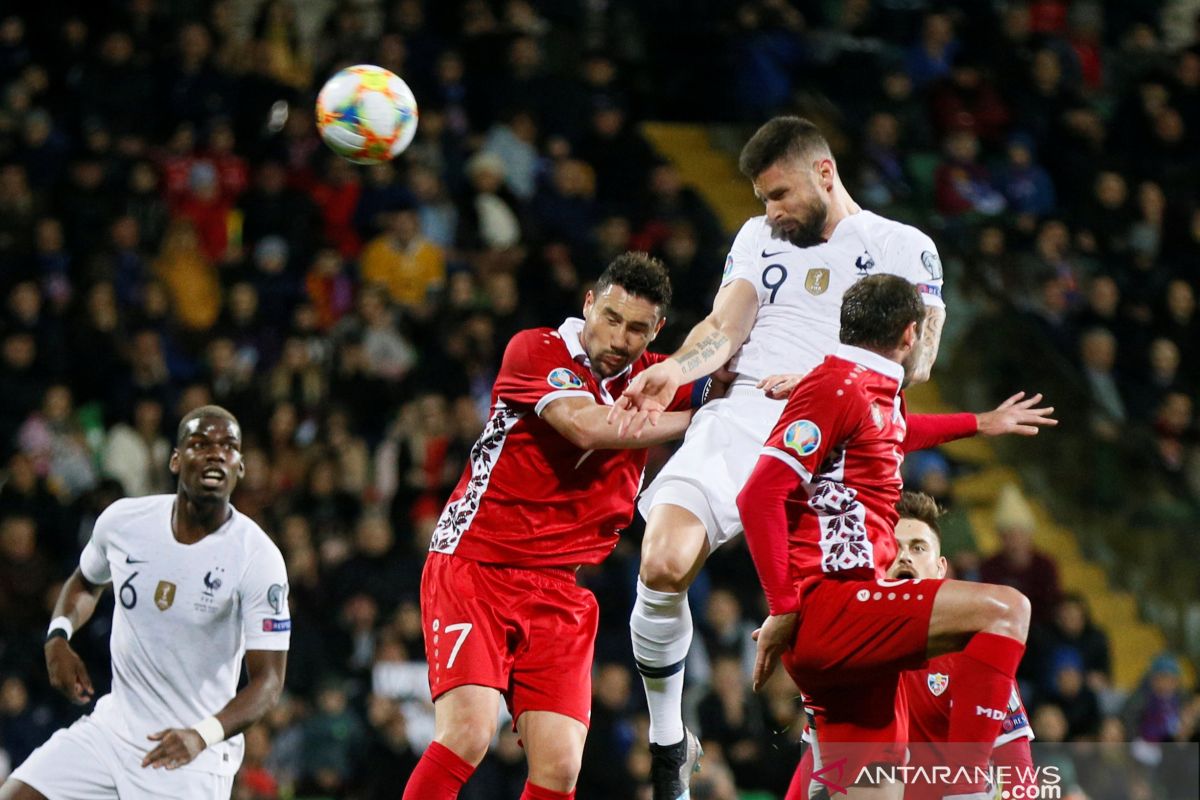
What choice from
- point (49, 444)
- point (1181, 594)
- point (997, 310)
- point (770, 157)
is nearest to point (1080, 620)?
point (1181, 594)

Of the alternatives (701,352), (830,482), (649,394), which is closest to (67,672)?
(649,394)

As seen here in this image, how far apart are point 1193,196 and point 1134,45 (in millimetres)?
2152

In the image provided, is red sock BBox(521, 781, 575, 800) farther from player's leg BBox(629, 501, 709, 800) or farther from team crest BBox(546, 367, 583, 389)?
team crest BBox(546, 367, 583, 389)

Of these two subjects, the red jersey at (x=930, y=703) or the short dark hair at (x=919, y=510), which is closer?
the red jersey at (x=930, y=703)

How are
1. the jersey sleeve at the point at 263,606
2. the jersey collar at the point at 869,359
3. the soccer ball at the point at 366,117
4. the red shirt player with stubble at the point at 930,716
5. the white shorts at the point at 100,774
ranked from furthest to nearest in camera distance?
1. the soccer ball at the point at 366,117
2. the jersey sleeve at the point at 263,606
3. the white shorts at the point at 100,774
4. the red shirt player with stubble at the point at 930,716
5. the jersey collar at the point at 869,359

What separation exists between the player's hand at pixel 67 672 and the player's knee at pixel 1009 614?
11.2 feet

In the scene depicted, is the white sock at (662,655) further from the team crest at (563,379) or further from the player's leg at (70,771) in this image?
the player's leg at (70,771)

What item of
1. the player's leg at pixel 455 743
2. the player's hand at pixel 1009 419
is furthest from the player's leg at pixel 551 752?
the player's hand at pixel 1009 419

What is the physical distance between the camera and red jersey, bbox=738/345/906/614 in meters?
5.25

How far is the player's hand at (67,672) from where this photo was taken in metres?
6.62

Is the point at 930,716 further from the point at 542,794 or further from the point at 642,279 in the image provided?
the point at 642,279

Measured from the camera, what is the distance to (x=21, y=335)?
11.2 metres

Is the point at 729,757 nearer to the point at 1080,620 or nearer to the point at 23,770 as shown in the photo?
the point at 1080,620

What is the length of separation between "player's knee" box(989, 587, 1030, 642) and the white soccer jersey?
4.34 ft
